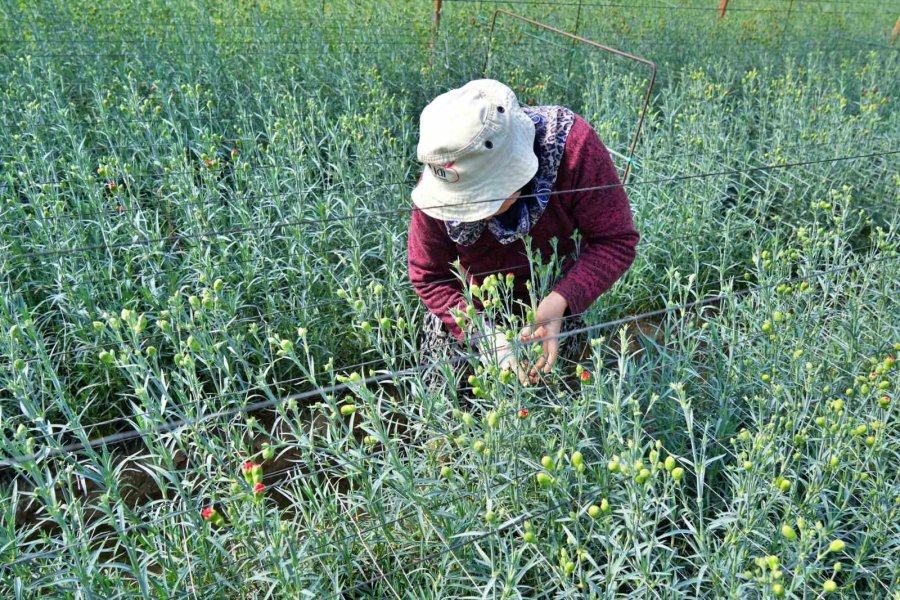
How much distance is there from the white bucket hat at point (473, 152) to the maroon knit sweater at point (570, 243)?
159 mm

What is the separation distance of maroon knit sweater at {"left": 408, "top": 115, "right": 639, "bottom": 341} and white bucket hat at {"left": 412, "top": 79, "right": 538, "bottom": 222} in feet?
0.52

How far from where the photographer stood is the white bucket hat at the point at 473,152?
1.66 m

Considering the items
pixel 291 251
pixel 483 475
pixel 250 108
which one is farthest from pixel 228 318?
pixel 250 108

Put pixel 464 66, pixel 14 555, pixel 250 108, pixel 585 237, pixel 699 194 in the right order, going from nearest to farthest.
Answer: pixel 14 555 < pixel 585 237 < pixel 699 194 < pixel 250 108 < pixel 464 66

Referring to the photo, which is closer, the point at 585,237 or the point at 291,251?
the point at 585,237

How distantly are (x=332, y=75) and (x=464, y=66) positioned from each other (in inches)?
37.9

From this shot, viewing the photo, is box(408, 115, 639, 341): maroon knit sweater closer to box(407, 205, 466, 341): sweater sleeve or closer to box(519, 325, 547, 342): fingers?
box(407, 205, 466, 341): sweater sleeve

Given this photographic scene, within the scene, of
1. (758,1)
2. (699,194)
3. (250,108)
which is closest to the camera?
(699,194)

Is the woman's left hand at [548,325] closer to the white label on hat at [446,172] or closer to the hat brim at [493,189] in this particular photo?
the hat brim at [493,189]

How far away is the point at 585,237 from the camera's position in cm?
210

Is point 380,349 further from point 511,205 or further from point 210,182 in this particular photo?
point 210,182

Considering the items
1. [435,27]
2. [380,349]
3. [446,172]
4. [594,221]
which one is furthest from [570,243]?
[435,27]

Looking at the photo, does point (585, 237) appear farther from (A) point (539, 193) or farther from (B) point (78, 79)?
(B) point (78, 79)

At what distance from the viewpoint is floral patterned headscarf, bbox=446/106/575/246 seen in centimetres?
188
